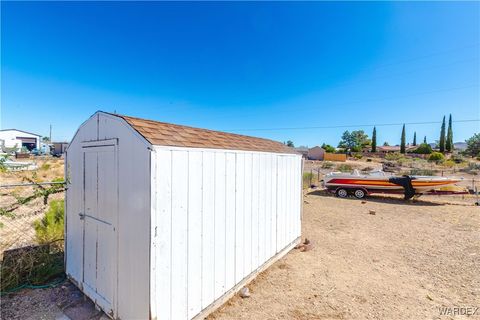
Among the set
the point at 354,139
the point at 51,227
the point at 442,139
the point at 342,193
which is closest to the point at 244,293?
the point at 51,227

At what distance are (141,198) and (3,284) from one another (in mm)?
2787

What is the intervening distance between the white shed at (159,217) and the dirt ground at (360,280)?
36 cm

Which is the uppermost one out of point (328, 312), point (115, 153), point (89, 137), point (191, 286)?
point (89, 137)

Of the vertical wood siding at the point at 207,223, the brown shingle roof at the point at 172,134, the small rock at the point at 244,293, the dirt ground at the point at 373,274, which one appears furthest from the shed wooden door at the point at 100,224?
the small rock at the point at 244,293

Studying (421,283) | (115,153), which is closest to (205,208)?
(115,153)

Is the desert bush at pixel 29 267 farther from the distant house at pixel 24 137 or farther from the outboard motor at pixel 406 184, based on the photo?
the distant house at pixel 24 137

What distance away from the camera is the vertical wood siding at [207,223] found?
231 centimetres

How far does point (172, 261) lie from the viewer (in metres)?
2.41

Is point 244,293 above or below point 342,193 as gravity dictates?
below

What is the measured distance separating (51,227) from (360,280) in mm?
5631

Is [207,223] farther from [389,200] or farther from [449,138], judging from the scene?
[449,138]

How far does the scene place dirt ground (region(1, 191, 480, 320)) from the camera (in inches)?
115

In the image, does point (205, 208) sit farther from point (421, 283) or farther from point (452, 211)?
point (452, 211)

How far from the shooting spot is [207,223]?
2.85 metres
